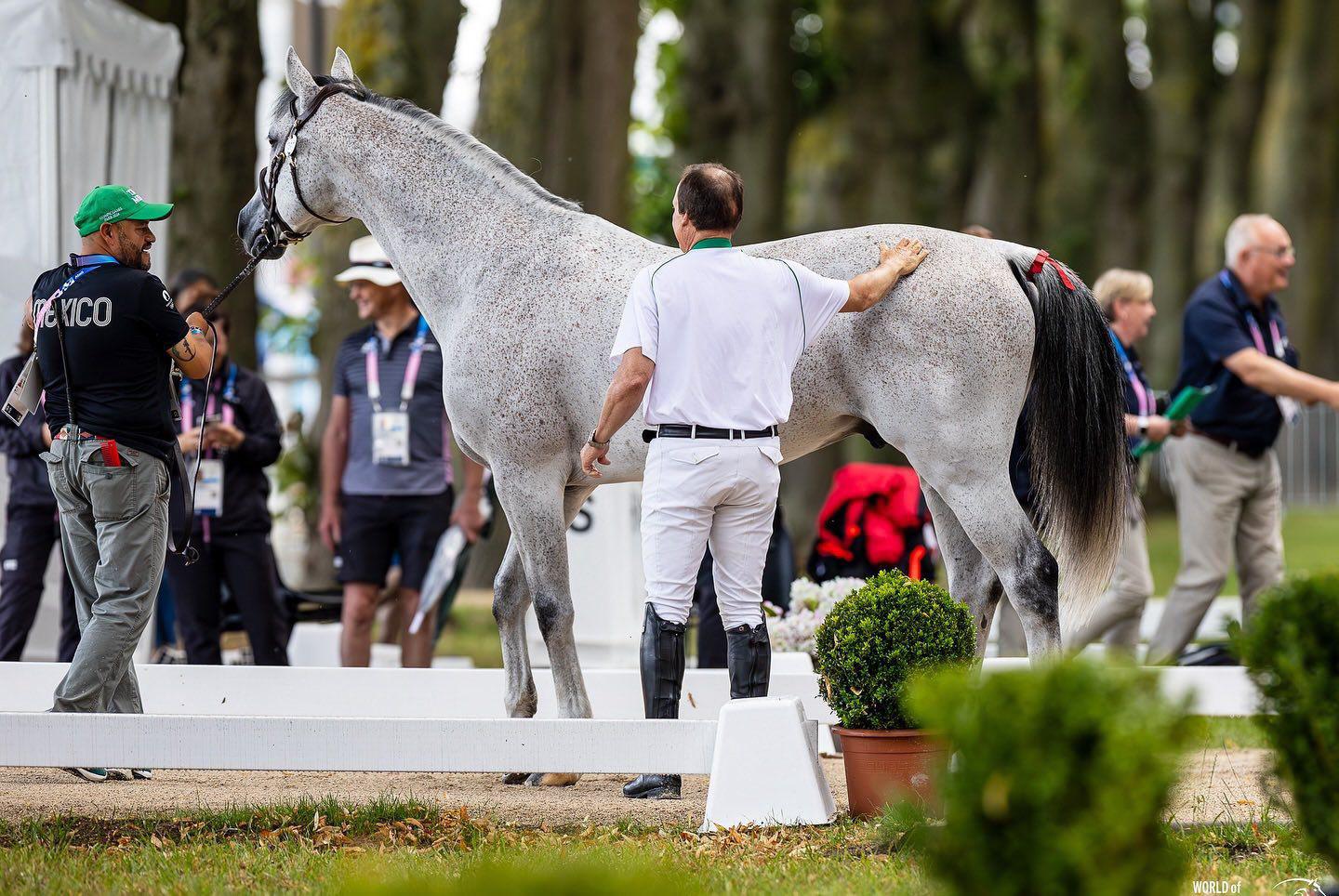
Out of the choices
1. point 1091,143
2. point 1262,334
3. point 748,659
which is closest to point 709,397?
point 748,659

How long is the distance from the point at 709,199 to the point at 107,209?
217 centimetres

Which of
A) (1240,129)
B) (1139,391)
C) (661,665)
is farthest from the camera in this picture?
(1240,129)

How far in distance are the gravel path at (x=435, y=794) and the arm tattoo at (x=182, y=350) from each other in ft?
5.05

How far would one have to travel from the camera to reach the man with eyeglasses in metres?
7.46

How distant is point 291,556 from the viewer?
1653 cm

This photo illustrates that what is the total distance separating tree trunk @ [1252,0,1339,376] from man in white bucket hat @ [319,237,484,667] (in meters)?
17.5

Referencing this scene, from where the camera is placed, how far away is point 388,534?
24.2ft

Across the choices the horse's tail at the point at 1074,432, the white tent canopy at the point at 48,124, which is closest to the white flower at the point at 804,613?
the horse's tail at the point at 1074,432

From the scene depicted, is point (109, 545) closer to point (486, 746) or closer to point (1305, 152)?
point (486, 746)

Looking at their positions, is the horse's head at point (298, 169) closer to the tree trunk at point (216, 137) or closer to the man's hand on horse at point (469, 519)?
the man's hand on horse at point (469, 519)

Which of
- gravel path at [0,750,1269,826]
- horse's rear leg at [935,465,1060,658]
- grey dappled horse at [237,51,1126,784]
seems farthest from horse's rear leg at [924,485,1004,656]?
gravel path at [0,750,1269,826]

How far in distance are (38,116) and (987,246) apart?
181 inches

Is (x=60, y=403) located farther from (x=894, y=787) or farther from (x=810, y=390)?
(x=894, y=787)

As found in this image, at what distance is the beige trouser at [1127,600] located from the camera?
7.57 metres
